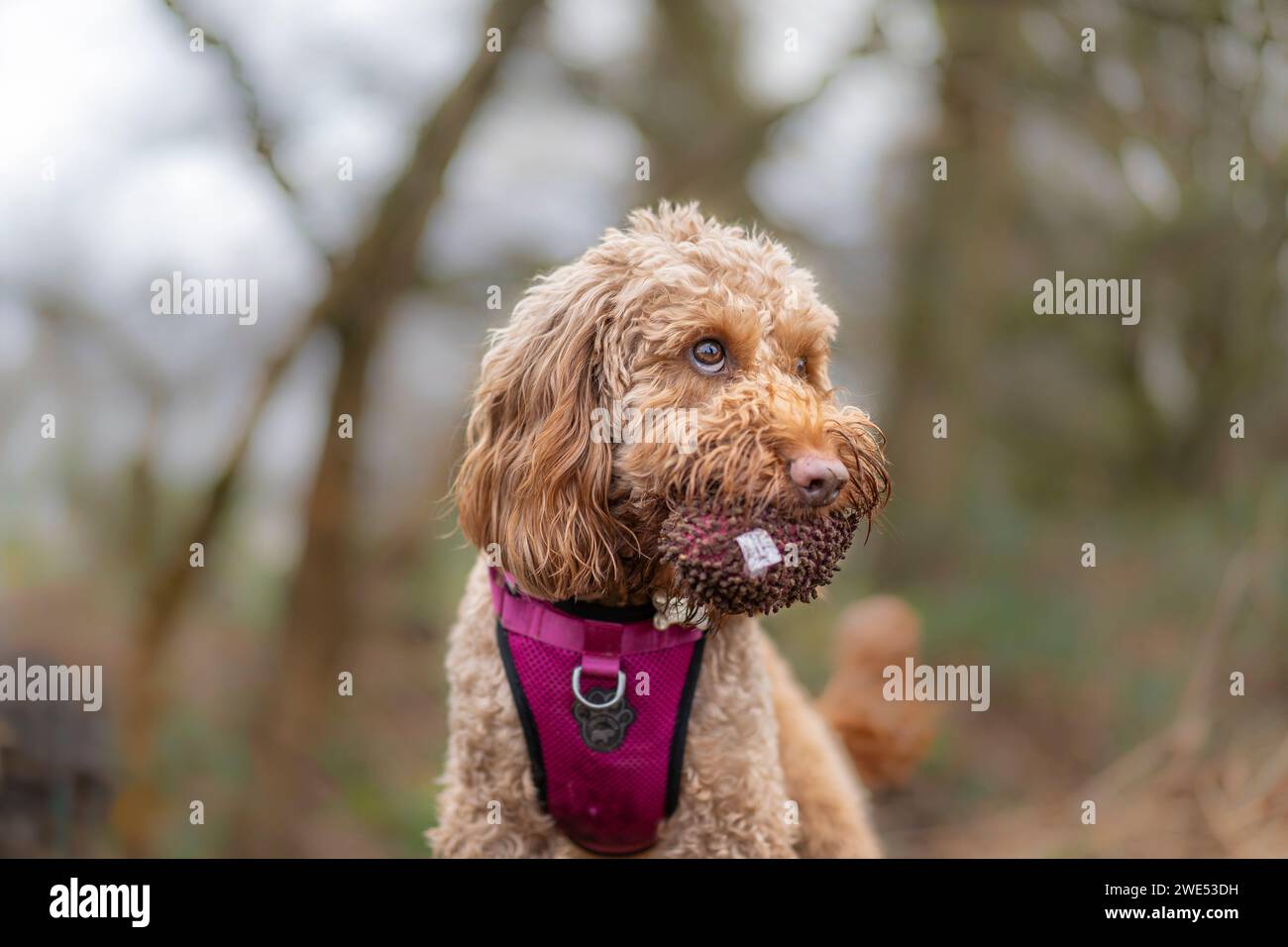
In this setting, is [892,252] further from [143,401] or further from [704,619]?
[704,619]

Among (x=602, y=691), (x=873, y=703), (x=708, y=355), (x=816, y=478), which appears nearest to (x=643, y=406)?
(x=708, y=355)

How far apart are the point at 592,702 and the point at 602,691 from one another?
0.11 feet

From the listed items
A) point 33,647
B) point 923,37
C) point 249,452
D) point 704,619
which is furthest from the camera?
point 923,37

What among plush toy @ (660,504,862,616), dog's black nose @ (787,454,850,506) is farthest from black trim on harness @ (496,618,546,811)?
dog's black nose @ (787,454,850,506)

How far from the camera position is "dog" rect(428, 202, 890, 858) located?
2.09 metres

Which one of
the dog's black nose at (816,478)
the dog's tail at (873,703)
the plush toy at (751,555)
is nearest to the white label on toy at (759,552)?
the plush toy at (751,555)

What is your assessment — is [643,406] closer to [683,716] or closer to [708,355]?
[708,355]

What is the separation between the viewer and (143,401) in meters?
5.56

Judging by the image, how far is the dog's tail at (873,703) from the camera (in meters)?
3.62

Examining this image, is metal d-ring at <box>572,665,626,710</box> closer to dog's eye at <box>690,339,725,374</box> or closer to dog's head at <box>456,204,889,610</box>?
dog's head at <box>456,204,889,610</box>

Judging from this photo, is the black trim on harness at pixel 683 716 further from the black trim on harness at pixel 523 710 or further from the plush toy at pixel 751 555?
the plush toy at pixel 751 555
